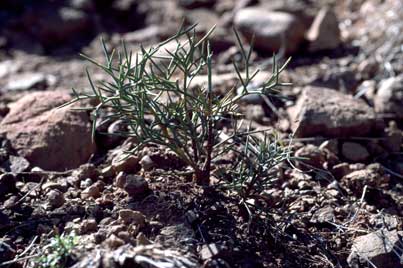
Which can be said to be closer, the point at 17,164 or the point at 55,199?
the point at 55,199

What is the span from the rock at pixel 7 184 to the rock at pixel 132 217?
0.48 m

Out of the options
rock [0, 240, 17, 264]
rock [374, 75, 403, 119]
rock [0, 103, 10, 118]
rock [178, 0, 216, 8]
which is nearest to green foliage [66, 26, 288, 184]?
rock [0, 240, 17, 264]

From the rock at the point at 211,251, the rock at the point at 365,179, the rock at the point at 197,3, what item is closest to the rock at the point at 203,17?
the rock at the point at 197,3

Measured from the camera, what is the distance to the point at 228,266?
→ 6.44 feet

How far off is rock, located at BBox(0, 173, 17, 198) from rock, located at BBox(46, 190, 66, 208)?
0.17 meters

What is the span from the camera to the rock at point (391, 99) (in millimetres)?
3107

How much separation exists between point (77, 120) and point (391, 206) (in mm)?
1261

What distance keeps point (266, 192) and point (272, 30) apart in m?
1.69

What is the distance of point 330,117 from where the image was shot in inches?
113

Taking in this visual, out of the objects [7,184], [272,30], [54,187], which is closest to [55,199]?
[54,187]

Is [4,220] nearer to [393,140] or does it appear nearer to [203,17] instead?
[393,140]

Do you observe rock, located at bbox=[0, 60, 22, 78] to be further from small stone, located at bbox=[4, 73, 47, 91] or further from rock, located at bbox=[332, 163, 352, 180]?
rock, located at bbox=[332, 163, 352, 180]

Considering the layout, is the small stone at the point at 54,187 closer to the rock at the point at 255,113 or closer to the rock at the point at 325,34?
the rock at the point at 255,113

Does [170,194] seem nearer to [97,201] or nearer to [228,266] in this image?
[97,201]
